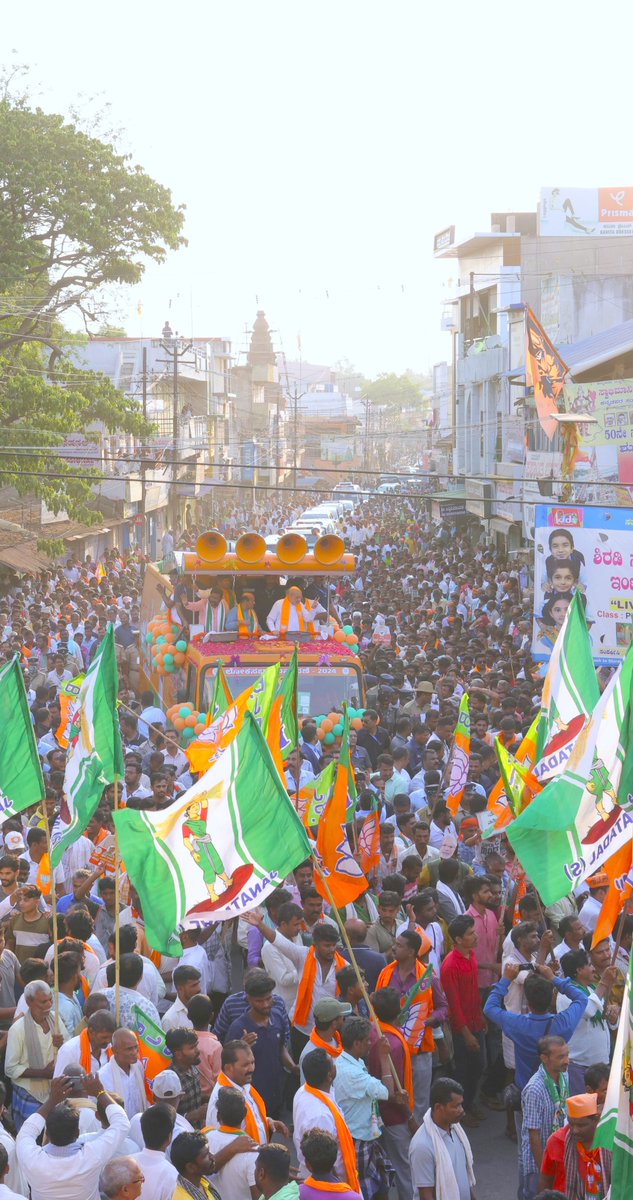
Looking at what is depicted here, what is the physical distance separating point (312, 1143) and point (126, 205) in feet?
77.7

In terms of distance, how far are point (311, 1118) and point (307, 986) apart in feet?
5.03

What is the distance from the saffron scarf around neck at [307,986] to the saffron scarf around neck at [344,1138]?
4.53 ft

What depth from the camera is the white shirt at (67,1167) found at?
5242 mm

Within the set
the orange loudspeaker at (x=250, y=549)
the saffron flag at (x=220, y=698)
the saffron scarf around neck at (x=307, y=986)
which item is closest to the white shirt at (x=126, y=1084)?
the saffron scarf around neck at (x=307, y=986)

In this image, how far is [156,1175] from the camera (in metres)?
5.17

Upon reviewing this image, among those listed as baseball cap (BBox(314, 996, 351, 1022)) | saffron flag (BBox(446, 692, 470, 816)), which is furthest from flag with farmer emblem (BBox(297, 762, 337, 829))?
baseball cap (BBox(314, 996, 351, 1022))

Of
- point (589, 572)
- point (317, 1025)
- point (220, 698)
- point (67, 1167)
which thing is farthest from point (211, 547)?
point (67, 1167)

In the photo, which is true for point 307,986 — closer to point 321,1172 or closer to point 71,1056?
point 71,1056

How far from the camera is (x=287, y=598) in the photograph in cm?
1440

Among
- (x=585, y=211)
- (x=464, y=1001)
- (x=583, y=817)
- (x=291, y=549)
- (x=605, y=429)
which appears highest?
(x=585, y=211)

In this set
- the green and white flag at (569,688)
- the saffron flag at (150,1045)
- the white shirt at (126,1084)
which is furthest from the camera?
the green and white flag at (569,688)

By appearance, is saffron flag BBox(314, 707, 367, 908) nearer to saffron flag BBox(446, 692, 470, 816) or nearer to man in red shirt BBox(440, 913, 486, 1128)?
man in red shirt BBox(440, 913, 486, 1128)

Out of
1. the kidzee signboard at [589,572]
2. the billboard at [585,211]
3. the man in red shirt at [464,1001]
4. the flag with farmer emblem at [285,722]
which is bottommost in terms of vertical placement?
the man in red shirt at [464,1001]

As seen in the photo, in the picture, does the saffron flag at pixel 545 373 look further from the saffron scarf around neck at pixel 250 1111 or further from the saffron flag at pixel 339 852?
the saffron scarf around neck at pixel 250 1111
